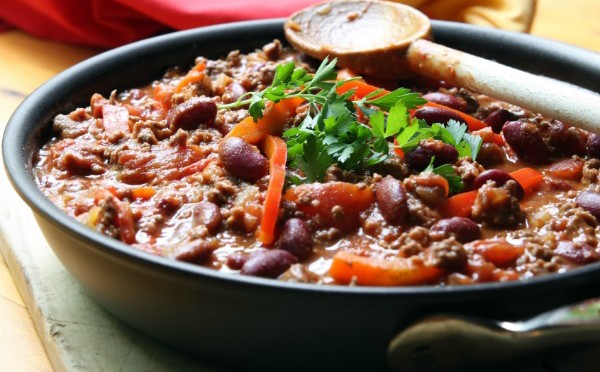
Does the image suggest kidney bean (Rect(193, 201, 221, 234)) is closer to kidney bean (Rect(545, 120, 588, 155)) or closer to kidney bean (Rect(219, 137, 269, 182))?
kidney bean (Rect(219, 137, 269, 182))

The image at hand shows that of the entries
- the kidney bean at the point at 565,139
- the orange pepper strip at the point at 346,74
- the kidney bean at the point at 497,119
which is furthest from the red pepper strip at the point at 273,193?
the kidney bean at the point at 565,139

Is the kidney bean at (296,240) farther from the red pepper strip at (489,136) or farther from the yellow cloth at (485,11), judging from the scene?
the yellow cloth at (485,11)

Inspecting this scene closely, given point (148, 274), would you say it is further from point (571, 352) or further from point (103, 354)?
point (571, 352)

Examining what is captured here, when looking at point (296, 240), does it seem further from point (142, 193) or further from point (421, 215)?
point (142, 193)

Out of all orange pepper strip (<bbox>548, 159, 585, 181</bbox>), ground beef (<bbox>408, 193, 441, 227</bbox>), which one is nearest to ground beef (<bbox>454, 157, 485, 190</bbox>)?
ground beef (<bbox>408, 193, 441, 227</bbox>)

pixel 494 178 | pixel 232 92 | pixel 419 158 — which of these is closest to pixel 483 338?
pixel 494 178

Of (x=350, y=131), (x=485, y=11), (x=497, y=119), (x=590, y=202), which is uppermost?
(x=350, y=131)

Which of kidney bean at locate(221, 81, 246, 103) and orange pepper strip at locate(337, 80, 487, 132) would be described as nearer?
orange pepper strip at locate(337, 80, 487, 132)
